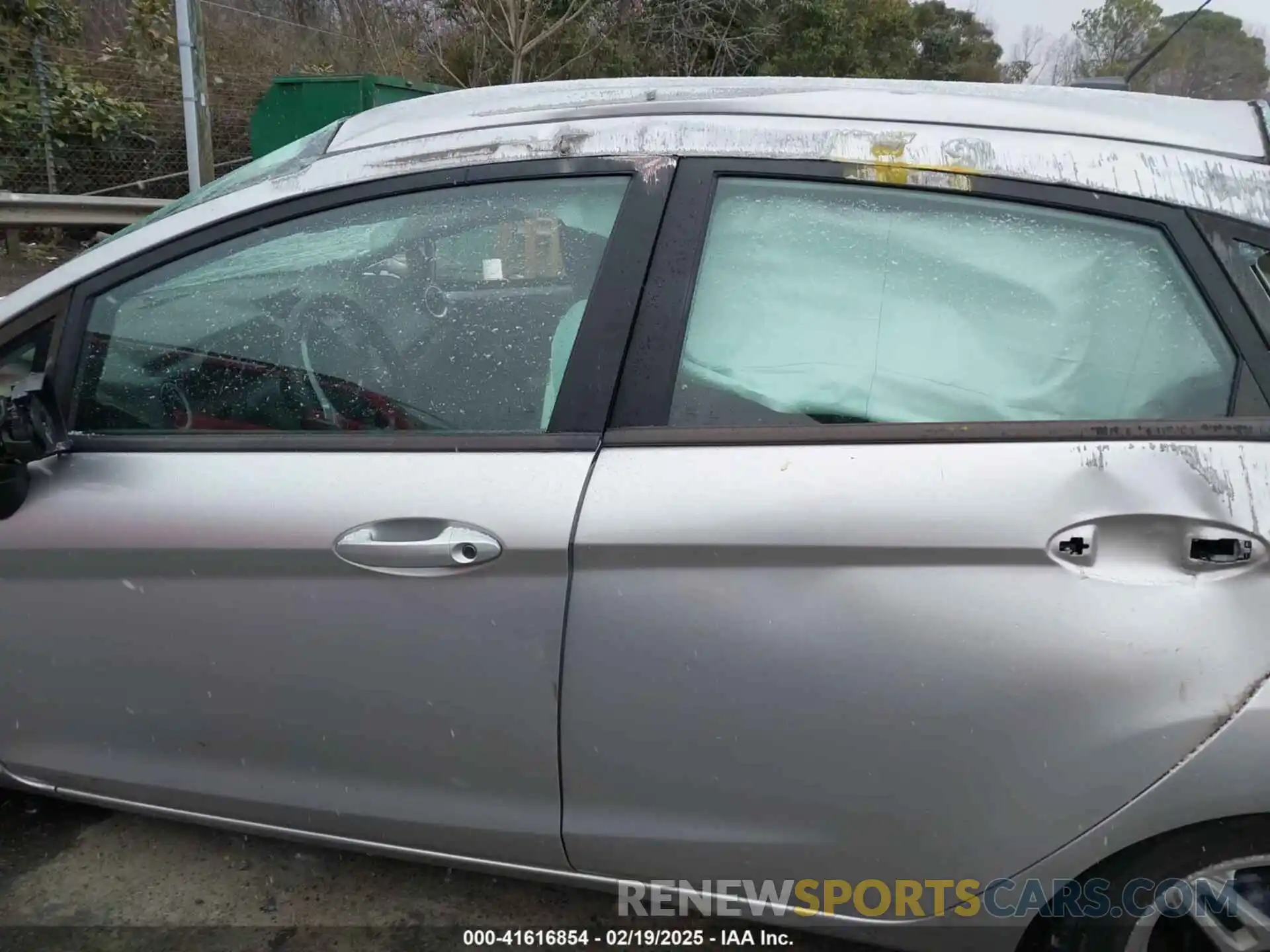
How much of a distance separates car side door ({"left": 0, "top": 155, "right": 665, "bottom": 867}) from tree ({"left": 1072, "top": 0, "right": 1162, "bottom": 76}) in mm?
21330

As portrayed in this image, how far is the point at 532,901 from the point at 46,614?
1239 millimetres

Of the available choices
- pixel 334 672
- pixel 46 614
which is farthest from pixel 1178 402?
pixel 46 614

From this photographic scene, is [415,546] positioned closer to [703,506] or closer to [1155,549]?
[703,506]

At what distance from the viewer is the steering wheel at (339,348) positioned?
74.2 inches

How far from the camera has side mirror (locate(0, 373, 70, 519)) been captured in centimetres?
176

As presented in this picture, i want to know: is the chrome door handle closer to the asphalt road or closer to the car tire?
the asphalt road

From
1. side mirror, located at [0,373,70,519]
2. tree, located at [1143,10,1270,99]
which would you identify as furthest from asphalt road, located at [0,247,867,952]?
tree, located at [1143,10,1270,99]

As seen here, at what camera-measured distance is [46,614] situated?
192 cm

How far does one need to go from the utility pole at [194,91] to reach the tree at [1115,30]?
17846mm

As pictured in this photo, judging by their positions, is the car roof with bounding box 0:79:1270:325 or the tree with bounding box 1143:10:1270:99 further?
the tree with bounding box 1143:10:1270:99

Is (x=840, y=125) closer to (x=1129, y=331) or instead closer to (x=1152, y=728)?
(x=1129, y=331)

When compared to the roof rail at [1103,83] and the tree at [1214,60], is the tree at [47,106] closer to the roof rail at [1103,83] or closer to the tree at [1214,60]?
the tree at [1214,60]

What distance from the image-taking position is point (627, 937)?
2.13 meters
